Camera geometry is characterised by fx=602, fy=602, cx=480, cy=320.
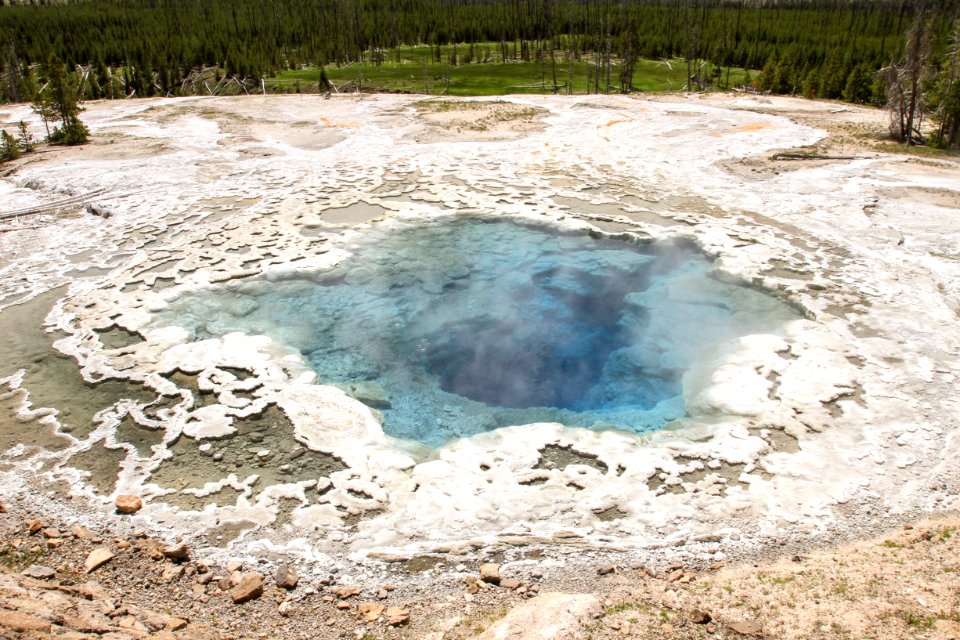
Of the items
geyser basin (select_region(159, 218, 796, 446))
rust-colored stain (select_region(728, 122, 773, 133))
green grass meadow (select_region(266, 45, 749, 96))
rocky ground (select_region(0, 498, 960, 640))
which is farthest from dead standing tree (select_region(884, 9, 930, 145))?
green grass meadow (select_region(266, 45, 749, 96))

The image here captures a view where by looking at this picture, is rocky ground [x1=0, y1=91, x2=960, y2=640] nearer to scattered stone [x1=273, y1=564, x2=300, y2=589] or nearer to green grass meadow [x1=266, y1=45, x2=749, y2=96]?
scattered stone [x1=273, y1=564, x2=300, y2=589]

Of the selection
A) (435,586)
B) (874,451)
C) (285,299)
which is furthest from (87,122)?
(874,451)

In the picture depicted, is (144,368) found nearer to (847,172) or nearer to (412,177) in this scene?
(412,177)

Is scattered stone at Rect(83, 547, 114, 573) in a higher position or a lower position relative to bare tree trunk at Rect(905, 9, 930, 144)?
lower

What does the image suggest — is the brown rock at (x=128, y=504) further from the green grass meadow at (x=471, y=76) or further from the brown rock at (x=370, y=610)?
the green grass meadow at (x=471, y=76)

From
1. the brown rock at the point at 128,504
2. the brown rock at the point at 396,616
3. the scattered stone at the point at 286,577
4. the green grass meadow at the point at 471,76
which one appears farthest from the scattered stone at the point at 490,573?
the green grass meadow at the point at 471,76
